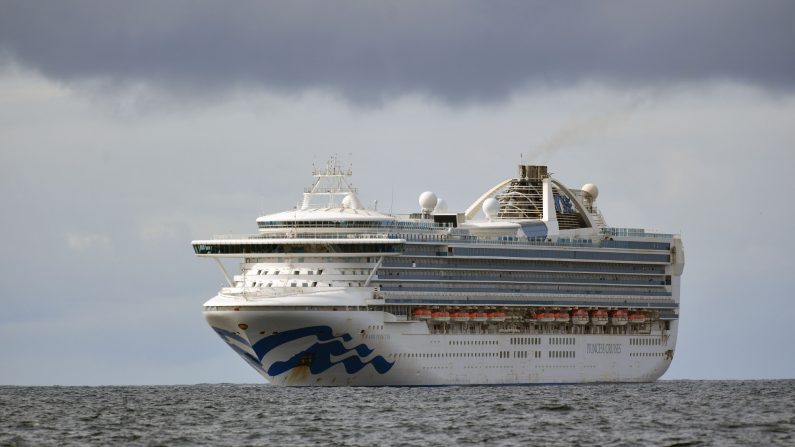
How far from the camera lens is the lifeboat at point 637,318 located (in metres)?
121

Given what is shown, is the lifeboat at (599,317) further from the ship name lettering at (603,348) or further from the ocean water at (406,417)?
the ocean water at (406,417)

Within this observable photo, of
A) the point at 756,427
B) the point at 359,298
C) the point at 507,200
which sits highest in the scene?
the point at 507,200

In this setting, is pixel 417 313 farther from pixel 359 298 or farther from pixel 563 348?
pixel 563 348

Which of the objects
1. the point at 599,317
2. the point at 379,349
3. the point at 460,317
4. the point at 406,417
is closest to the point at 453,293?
the point at 460,317

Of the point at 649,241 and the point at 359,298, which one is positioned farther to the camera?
the point at 649,241

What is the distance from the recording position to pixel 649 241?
400 feet

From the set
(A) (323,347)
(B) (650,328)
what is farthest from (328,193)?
(B) (650,328)

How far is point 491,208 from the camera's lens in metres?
117

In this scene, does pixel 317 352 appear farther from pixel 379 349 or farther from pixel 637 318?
pixel 637 318

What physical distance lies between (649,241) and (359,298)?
27407mm

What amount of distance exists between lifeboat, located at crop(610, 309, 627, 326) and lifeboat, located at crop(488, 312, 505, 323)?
34.8 ft

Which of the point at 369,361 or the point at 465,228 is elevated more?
the point at 465,228

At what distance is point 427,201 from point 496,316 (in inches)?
328

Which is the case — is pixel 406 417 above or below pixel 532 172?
below
